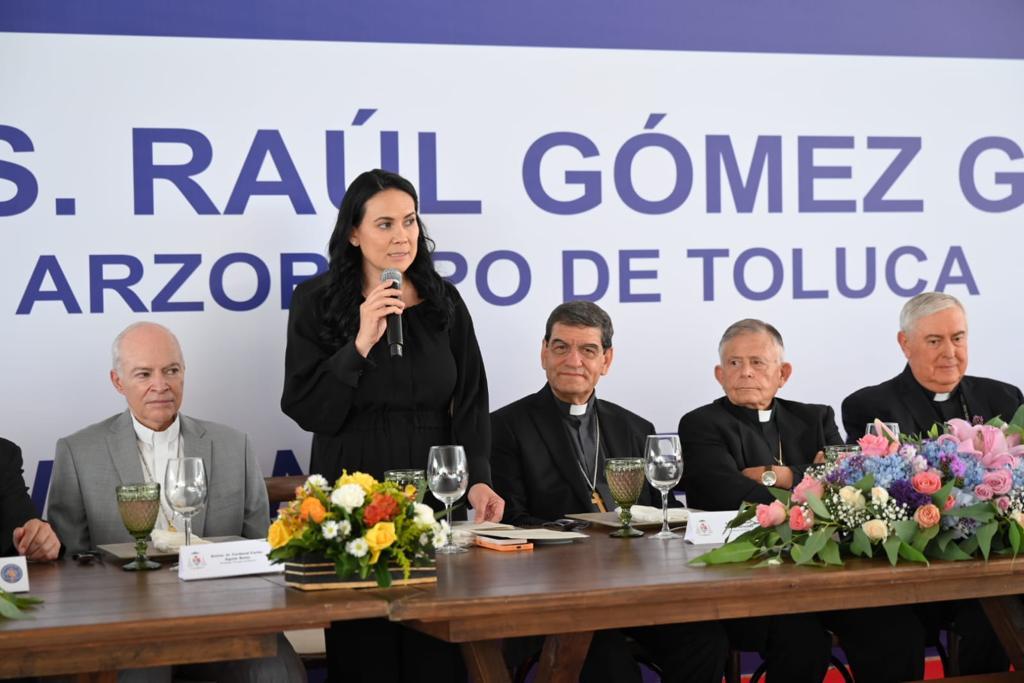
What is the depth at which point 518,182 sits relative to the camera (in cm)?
494

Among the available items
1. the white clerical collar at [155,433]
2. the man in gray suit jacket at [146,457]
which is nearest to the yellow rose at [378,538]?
the man in gray suit jacket at [146,457]

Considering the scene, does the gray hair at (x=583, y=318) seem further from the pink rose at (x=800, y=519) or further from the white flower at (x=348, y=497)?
the white flower at (x=348, y=497)

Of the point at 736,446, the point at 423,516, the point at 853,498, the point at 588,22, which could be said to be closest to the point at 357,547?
the point at 423,516

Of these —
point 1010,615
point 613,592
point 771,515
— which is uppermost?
point 771,515

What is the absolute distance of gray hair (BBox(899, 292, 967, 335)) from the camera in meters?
4.77

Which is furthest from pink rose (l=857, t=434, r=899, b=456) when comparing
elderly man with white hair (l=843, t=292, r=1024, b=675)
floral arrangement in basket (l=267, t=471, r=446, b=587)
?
elderly man with white hair (l=843, t=292, r=1024, b=675)

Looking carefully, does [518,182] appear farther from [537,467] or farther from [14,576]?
[14,576]

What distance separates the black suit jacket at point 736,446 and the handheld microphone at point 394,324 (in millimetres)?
1133

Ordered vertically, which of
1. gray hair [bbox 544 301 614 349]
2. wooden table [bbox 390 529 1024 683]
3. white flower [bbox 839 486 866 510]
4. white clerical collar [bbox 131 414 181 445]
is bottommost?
wooden table [bbox 390 529 1024 683]

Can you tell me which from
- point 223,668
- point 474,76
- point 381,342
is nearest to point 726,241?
point 474,76

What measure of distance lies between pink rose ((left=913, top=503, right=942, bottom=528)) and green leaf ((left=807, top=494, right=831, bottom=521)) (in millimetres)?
184

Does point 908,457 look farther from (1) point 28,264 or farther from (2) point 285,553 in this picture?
(1) point 28,264

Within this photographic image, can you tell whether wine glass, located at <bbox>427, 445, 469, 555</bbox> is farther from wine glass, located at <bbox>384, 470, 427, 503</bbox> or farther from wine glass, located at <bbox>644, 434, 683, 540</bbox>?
wine glass, located at <bbox>644, 434, 683, 540</bbox>

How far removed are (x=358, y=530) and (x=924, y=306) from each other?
9.27ft
